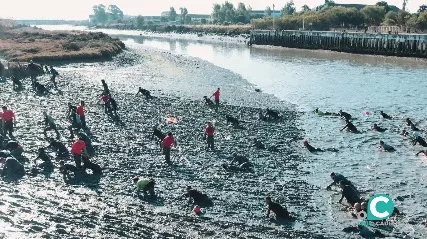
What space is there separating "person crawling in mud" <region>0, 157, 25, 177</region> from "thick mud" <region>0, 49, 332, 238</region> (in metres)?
0.62

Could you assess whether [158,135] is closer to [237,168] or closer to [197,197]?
[237,168]

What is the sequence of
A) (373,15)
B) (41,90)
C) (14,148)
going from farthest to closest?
(373,15)
(41,90)
(14,148)

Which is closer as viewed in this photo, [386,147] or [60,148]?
[60,148]

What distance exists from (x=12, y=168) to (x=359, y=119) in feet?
71.1

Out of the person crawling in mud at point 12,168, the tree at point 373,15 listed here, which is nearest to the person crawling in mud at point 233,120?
the person crawling in mud at point 12,168

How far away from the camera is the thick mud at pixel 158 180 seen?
567 inches

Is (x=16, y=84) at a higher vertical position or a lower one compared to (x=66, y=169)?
higher

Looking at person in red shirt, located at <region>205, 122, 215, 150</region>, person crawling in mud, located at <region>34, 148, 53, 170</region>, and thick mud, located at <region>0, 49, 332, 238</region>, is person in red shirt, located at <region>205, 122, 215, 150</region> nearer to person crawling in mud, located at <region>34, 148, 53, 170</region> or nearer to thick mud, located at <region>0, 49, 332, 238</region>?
thick mud, located at <region>0, 49, 332, 238</region>

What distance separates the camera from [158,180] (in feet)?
61.2

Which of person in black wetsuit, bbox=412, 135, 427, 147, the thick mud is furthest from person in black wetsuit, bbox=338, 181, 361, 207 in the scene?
person in black wetsuit, bbox=412, 135, 427, 147

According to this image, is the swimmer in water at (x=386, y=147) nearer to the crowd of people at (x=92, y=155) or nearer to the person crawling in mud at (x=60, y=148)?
the crowd of people at (x=92, y=155)

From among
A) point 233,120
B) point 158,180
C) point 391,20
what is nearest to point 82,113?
point 233,120

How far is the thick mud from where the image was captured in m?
14.4

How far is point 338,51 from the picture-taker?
8919 cm
